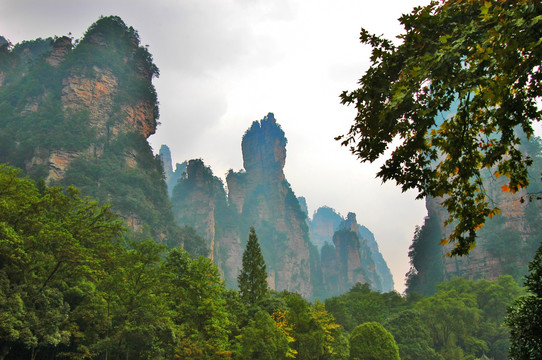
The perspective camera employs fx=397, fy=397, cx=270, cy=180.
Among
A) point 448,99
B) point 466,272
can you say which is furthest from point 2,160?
point 466,272

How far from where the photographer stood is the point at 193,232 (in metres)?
70.1

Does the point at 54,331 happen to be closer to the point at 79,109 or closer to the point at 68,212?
the point at 68,212

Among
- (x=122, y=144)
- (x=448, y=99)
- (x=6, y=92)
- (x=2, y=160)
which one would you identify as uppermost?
(x=6, y=92)

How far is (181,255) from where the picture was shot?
30.0m

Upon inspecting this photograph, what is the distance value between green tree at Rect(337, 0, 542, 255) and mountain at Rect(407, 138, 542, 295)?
56308 millimetres

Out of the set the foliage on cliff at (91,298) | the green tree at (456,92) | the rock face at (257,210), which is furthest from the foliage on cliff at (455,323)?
the rock face at (257,210)

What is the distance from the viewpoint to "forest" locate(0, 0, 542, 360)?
20.4 ft

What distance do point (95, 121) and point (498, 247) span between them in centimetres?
6685

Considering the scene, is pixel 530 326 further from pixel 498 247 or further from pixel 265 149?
pixel 265 149

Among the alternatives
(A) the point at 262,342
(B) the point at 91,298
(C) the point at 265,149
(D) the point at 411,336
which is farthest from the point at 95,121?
(C) the point at 265,149

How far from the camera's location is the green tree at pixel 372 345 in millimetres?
30828

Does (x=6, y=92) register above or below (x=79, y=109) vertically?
above

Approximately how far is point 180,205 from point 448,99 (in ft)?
288

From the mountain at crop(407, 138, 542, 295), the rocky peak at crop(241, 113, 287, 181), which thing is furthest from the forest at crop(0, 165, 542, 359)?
the rocky peak at crop(241, 113, 287, 181)
